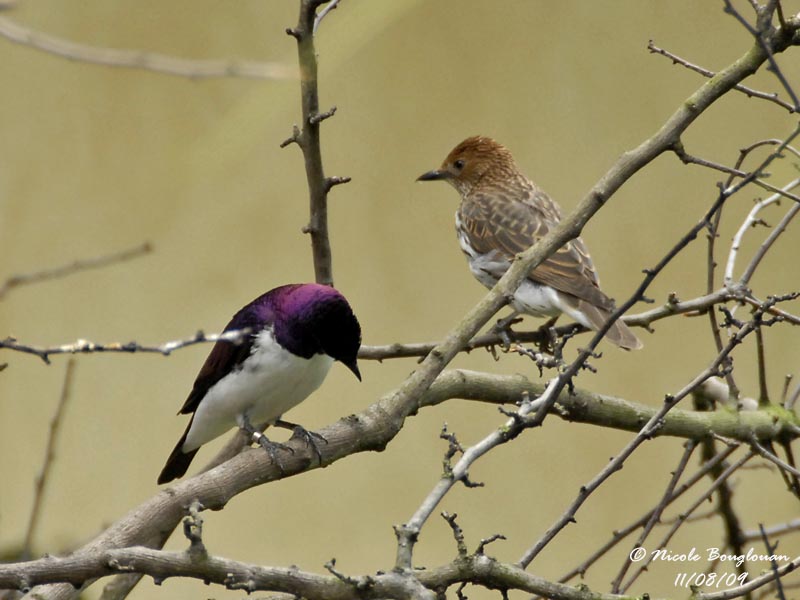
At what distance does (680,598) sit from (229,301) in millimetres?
2491

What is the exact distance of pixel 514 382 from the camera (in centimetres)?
342

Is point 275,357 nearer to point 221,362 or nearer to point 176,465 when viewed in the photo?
point 221,362

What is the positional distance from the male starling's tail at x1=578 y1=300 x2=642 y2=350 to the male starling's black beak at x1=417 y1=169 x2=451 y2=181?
1.16 meters

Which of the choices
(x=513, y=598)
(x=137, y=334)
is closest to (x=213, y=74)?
(x=137, y=334)

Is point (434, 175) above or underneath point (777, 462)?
above

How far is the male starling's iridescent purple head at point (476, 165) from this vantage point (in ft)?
17.3

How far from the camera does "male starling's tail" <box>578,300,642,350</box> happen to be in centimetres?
410

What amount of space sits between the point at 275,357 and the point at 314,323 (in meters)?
0.18

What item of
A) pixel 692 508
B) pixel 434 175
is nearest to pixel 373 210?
pixel 434 175

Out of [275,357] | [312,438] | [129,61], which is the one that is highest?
[275,357]

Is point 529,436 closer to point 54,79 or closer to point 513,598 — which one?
point 513,598

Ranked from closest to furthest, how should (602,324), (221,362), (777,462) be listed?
(777,462) → (221,362) → (602,324)

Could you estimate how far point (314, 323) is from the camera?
3.33 meters

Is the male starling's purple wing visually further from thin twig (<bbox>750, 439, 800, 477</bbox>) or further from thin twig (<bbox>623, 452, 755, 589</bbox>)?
thin twig (<bbox>750, 439, 800, 477</bbox>)
